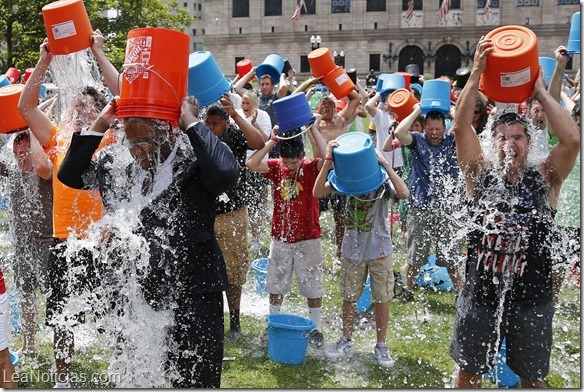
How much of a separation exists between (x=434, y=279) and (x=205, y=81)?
142 inches

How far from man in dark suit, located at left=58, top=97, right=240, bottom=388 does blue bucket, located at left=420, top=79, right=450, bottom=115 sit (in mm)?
3448

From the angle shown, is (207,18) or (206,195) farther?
(207,18)

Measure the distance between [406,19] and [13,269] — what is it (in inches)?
2213

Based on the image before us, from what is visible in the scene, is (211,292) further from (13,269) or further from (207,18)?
(207,18)

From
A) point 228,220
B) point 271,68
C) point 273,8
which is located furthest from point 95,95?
point 273,8

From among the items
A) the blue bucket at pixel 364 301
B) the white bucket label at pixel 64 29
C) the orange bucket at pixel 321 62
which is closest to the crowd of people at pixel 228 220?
the white bucket label at pixel 64 29

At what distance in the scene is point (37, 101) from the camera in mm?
3977

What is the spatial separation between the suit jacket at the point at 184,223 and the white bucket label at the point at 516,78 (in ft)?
4.66

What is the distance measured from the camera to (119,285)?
3.26 meters

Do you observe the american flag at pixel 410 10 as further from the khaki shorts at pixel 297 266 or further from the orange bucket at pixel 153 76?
the orange bucket at pixel 153 76

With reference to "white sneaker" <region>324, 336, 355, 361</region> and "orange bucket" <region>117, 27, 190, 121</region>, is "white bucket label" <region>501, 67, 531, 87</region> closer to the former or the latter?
"orange bucket" <region>117, 27, 190, 121</region>

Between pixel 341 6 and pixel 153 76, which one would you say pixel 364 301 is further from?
pixel 341 6

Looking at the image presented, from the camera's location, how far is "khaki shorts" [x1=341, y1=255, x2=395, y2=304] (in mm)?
4859

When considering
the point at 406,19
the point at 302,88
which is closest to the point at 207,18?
the point at 406,19
